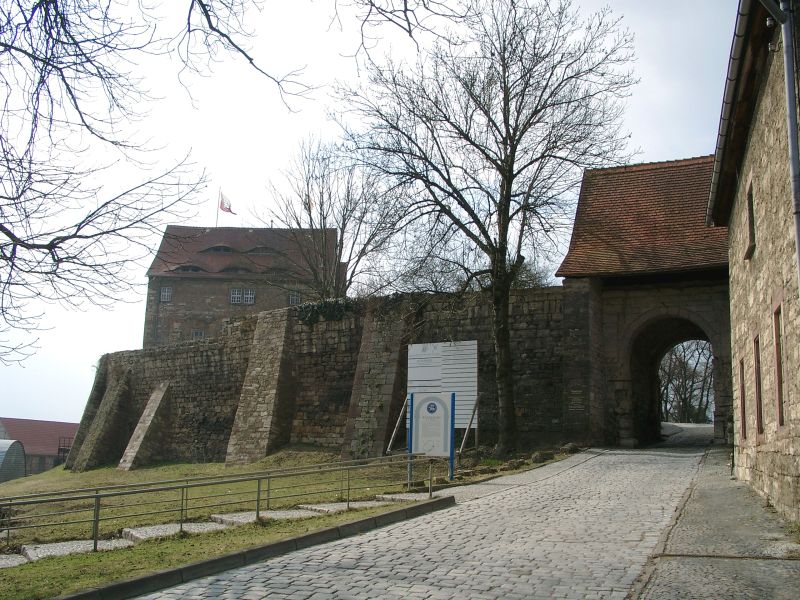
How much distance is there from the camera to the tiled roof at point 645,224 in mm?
19281

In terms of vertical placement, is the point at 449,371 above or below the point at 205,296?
below

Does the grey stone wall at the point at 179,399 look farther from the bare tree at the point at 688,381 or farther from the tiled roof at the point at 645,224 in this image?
the bare tree at the point at 688,381

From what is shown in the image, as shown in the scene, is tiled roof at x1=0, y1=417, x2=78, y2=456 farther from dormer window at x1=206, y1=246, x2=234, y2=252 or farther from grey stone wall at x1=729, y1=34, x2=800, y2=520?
grey stone wall at x1=729, y1=34, x2=800, y2=520

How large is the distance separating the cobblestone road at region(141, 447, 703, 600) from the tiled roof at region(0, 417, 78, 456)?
60442 millimetres

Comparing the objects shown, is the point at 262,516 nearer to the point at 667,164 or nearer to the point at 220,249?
the point at 667,164

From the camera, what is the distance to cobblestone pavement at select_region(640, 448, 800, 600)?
18.4ft

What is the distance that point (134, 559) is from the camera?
24.6ft

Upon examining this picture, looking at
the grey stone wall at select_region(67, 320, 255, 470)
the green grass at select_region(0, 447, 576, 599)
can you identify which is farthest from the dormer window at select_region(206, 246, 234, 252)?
the green grass at select_region(0, 447, 576, 599)

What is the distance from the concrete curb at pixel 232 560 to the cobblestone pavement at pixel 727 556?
3.44 m

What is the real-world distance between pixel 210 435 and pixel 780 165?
23.2m

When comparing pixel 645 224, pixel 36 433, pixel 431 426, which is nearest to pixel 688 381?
pixel 645 224

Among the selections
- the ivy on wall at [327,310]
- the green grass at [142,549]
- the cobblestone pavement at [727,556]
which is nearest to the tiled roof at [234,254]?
the ivy on wall at [327,310]

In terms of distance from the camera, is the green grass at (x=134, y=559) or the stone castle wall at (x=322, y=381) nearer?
the green grass at (x=134, y=559)

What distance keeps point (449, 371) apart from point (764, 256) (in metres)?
11.8
